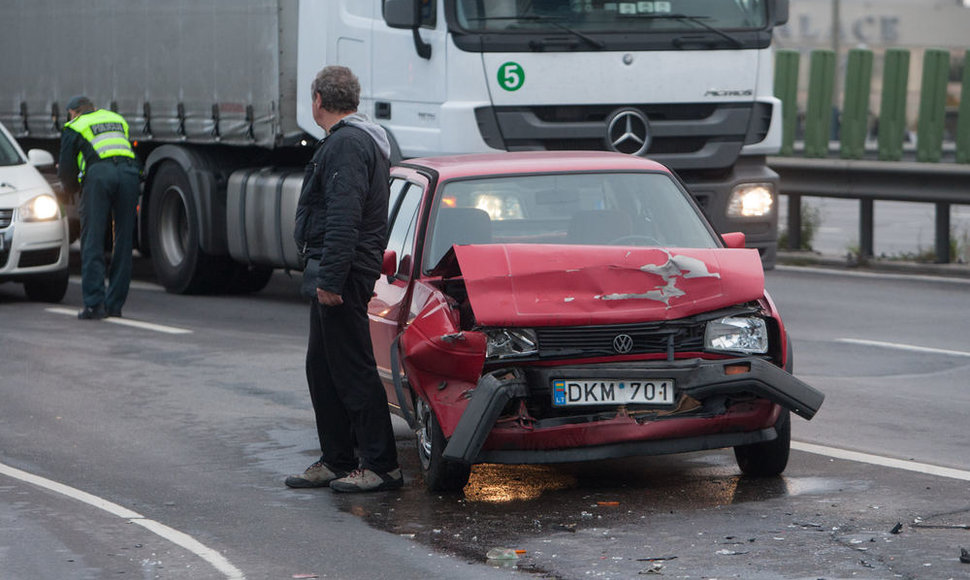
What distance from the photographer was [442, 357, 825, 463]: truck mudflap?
6.97 m

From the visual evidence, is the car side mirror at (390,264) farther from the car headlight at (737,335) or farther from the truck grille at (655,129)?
the truck grille at (655,129)

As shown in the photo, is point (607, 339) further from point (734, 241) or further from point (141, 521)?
point (141, 521)

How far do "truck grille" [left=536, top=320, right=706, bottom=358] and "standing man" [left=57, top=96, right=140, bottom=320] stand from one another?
310 inches

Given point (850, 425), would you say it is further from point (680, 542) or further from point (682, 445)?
point (680, 542)

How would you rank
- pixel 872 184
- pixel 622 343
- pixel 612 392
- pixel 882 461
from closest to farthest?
pixel 612 392
pixel 622 343
pixel 882 461
pixel 872 184

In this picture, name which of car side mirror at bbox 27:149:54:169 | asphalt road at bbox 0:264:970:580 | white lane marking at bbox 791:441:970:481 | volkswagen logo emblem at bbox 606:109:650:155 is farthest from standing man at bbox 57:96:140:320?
white lane marking at bbox 791:441:970:481

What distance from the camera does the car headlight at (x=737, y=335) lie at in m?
7.33

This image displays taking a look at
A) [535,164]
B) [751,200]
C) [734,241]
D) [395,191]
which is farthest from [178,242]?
[734,241]

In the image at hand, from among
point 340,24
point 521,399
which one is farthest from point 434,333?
point 340,24

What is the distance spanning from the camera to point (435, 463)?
292 inches

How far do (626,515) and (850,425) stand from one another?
2.42 m

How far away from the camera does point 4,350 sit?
1248 centimetres

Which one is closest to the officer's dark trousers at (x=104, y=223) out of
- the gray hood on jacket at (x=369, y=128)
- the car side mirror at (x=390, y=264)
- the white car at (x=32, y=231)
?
the white car at (x=32, y=231)

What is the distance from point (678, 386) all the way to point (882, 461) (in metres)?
1.43
